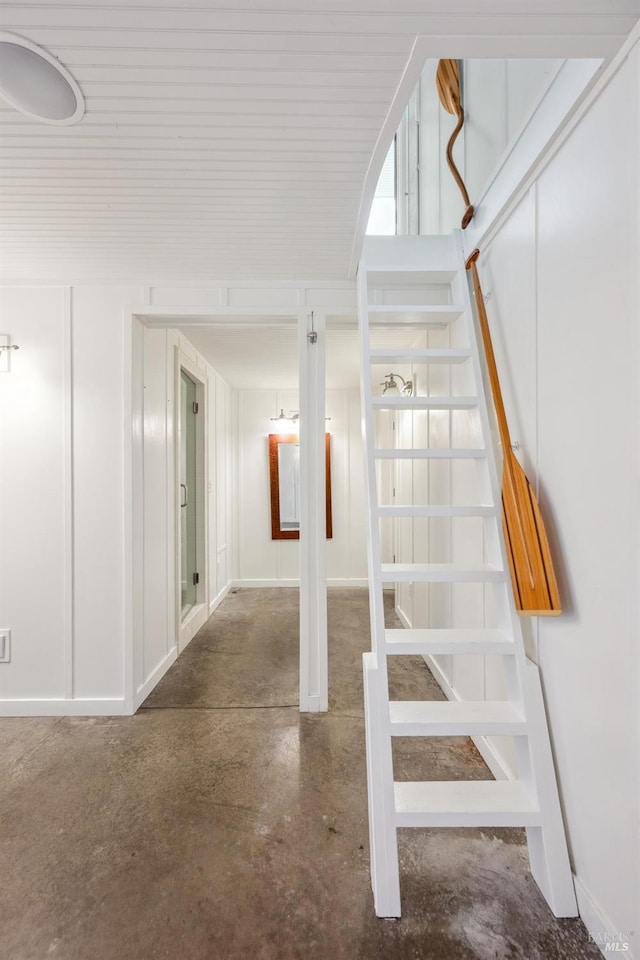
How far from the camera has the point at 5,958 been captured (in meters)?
1.16

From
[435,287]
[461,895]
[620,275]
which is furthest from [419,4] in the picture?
[461,895]

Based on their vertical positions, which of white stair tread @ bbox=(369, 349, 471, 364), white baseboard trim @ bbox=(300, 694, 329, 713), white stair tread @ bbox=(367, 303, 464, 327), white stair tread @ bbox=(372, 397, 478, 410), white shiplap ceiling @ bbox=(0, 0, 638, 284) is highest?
white shiplap ceiling @ bbox=(0, 0, 638, 284)

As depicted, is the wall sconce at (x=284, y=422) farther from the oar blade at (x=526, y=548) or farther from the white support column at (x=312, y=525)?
the oar blade at (x=526, y=548)

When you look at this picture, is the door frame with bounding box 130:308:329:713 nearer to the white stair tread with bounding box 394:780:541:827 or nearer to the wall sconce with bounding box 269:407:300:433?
the white stair tread with bounding box 394:780:541:827

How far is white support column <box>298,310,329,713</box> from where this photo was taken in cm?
236

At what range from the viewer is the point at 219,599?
4488 millimetres

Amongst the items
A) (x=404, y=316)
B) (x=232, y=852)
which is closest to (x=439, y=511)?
(x=404, y=316)

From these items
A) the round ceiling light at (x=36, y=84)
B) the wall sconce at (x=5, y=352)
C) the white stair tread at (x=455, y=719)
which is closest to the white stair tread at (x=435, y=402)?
the white stair tread at (x=455, y=719)

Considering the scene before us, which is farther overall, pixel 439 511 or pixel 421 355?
pixel 421 355

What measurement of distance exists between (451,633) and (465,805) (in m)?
0.53

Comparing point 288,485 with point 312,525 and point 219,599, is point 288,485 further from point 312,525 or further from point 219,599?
point 312,525

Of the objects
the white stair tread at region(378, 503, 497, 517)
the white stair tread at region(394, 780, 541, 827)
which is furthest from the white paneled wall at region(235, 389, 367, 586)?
the white stair tread at region(394, 780, 541, 827)

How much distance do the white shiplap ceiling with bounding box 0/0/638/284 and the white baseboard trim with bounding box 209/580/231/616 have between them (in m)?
3.20

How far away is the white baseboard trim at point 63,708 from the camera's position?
2.35m
